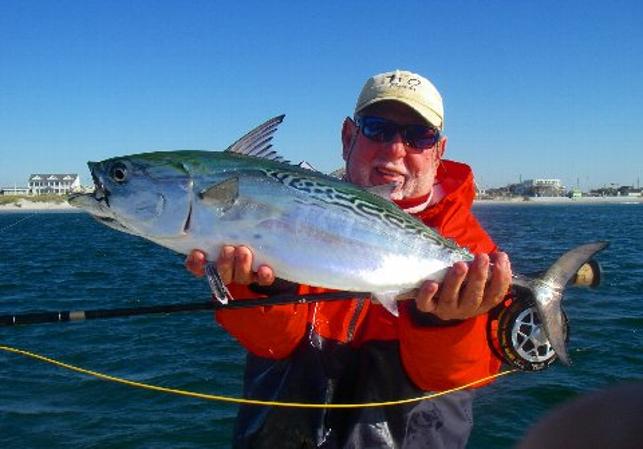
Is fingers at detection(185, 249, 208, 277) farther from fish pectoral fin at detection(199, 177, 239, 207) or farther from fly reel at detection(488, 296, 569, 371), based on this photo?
fly reel at detection(488, 296, 569, 371)

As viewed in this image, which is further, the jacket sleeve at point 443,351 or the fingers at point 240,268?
the jacket sleeve at point 443,351

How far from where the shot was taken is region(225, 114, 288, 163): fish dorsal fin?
4.09 m

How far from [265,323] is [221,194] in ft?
3.40

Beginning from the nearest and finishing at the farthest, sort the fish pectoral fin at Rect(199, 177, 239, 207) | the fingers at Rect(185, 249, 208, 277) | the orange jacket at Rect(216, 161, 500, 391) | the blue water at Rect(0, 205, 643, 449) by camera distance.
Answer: the fish pectoral fin at Rect(199, 177, 239, 207) < the fingers at Rect(185, 249, 208, 277) < the orange jacket at Rect(216, 161, 500, 391) < the blue water at Rect(0, 205, 643, 449)

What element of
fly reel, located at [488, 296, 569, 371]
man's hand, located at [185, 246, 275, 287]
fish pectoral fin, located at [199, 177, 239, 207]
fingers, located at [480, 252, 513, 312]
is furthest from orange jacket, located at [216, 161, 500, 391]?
fish pectoral fin, located at [199, 177, 239, 207]

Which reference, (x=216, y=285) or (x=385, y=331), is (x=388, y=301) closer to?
(x=385, y=331)

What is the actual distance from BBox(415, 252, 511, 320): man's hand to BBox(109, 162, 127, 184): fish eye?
202 centimetres

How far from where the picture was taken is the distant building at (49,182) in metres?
161

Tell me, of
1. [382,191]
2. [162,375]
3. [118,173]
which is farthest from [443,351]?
[162,375]

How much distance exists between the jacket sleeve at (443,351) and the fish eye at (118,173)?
2.04 meters

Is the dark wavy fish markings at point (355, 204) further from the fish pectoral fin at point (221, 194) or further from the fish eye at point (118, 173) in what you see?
the fish eye at point (118, 173)

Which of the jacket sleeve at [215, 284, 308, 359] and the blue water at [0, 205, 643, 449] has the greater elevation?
the jacket sleeve at [215, 284, 308, 359]

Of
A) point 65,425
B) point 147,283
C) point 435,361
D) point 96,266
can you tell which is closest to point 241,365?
point 65,425

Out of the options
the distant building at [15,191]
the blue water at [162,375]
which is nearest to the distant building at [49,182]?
the distant building at [15,191]
